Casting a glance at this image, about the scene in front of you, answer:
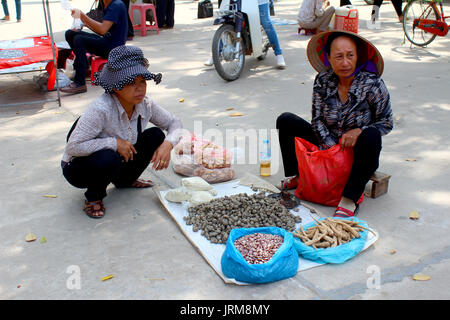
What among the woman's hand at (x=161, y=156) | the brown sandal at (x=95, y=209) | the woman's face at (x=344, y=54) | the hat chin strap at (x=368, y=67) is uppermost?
the woman's face at (x=344, y=54)

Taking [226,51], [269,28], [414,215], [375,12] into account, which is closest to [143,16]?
[269,28]

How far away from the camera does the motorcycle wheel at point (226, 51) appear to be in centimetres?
596

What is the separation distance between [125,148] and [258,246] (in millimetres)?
1095

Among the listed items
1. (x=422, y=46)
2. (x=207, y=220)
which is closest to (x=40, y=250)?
(x=207, y=220)

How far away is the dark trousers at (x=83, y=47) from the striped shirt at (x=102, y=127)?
3.11m

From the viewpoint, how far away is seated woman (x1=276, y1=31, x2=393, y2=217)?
9.87ft

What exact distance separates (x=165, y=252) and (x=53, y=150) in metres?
2.07

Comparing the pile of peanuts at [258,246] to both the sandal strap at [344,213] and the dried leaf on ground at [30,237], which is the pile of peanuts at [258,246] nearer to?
the sandal strap at [344,213]

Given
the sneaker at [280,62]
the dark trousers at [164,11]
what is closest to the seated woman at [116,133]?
the sneaker at [280,62]

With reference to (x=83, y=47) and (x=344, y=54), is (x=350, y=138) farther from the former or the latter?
(x=83, y=47)

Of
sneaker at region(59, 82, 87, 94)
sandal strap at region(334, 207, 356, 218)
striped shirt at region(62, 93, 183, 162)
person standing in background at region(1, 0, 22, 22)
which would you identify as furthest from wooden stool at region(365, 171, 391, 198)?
person standing in background at region(1, 0, 22, 22)

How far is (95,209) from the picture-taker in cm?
321

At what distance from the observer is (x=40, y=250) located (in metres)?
2.83

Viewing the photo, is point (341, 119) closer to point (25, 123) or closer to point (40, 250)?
point (40, 250)
